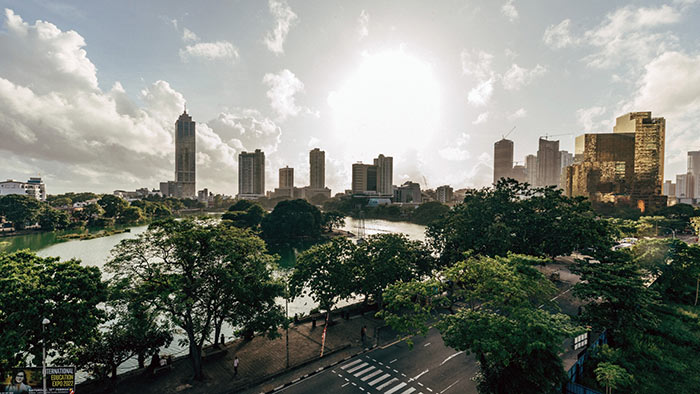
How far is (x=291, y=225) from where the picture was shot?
66.5 meters

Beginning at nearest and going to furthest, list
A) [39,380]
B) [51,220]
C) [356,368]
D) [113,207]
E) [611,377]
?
1. [39,380]
2. [611,377]
3. [356,368]
4. [51,220]
5. [113,207]

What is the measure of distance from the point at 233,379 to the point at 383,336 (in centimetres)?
1021

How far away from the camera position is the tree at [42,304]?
11.8m

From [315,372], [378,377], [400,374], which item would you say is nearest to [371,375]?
[378,377]

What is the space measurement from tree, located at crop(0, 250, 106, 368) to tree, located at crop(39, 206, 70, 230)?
79.4 metres

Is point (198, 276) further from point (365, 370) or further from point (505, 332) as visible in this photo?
point (505, 332)

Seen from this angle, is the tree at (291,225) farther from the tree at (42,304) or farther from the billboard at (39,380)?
the billboard at (39,380)

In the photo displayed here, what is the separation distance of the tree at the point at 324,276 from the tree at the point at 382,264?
3.02 ft

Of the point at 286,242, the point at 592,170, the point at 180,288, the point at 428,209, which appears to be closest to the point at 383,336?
the point at 180,288

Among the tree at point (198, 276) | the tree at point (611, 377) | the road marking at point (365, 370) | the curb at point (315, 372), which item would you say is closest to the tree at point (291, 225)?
the tree at point (198, 276)

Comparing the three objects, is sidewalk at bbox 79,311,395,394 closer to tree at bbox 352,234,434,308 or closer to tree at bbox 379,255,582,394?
tree at bbox 352,234,434,308

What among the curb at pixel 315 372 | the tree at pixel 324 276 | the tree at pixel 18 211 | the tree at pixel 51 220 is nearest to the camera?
the curb at pixel 315 372

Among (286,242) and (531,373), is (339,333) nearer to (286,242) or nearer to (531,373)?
(531,373)

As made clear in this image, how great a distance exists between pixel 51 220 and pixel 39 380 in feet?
276
